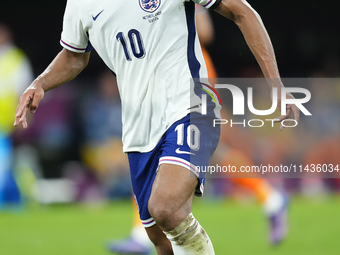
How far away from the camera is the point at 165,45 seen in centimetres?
303

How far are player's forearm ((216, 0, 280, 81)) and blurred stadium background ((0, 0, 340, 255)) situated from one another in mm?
2280

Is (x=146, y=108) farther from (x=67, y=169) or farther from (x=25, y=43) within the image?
(x=25, y=43)

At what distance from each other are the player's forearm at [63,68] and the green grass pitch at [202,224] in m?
1.94

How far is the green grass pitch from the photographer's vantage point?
4.94 m

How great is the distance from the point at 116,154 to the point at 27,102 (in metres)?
6.27

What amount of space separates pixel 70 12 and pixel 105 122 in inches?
263

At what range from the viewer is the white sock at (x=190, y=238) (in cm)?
271

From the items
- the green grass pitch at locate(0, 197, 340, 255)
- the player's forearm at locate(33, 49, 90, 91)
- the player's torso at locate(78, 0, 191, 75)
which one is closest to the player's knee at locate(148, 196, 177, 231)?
the player's torso at locate(78, 0, 191, 75)

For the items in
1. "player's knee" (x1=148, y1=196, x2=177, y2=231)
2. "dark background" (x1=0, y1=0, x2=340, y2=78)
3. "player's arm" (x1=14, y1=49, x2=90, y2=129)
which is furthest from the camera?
"dark background" (x1=0, y1=0, x2=340, y2=78)

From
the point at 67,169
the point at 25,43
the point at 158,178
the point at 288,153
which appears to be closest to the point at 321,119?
the point at 288,153

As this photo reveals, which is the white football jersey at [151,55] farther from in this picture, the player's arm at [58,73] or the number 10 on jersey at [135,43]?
the player's arm at [58,73]

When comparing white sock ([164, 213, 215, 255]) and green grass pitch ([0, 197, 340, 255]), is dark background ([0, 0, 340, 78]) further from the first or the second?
white sock ([164, 213, 215, 255])

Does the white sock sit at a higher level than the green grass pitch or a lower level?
higher

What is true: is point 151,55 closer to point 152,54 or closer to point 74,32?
point 152,54
